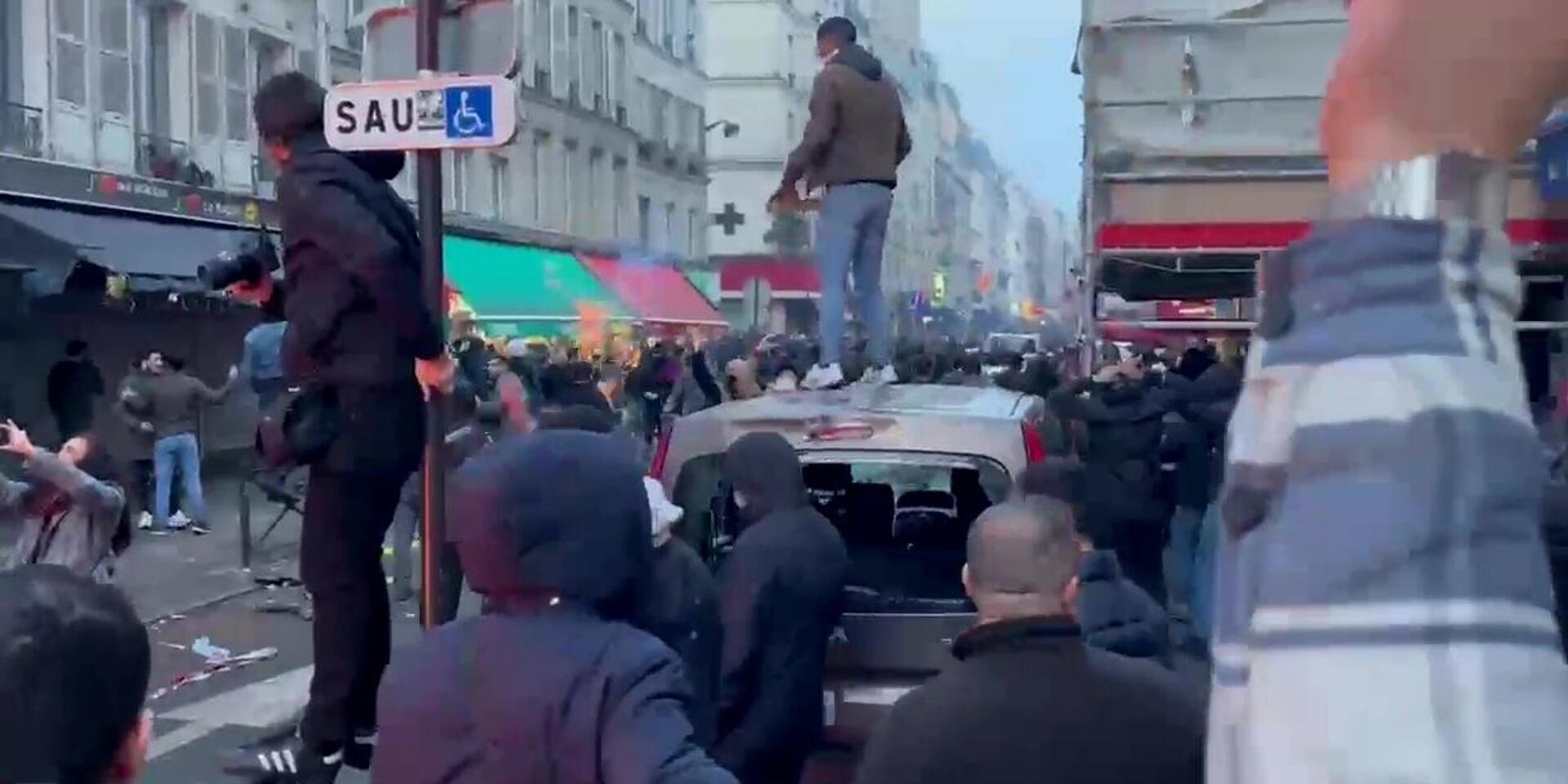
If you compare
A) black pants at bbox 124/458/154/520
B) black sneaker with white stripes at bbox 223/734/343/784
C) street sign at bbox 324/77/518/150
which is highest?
street sign at bbox 324/77/518/150

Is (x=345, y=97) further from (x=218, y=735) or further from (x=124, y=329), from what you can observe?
(x=124, y=329)

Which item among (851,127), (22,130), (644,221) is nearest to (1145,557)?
(851,127)

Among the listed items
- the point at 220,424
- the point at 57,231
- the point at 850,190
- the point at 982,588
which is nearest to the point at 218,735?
the point at 850,190

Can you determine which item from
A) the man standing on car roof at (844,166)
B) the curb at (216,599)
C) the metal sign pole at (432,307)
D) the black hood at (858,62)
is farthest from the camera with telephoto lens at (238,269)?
the curb at (216,599)

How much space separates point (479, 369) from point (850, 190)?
27.3 feet

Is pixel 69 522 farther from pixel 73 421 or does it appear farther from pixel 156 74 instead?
pixel 156 74

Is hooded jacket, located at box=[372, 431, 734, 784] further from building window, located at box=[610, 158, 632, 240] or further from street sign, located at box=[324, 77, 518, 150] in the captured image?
building window, located at box=[610, 158, 632, 240]

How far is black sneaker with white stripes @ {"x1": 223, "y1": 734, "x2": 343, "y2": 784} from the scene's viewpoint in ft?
15.6

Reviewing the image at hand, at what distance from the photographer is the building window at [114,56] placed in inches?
814

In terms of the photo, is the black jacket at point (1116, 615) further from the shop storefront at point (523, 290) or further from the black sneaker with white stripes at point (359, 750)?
the shop storefront at point (523, 290)

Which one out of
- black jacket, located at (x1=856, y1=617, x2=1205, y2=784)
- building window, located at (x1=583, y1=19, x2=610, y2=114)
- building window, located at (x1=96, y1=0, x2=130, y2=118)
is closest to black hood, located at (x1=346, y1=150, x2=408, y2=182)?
black jacket, located at (x1=856, y1=617, x2=1205, y2=784)

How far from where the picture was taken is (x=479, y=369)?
16.4 metres

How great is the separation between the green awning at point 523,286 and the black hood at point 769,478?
2201 centimetres

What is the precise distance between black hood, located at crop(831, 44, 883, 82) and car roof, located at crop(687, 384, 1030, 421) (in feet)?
6.65
